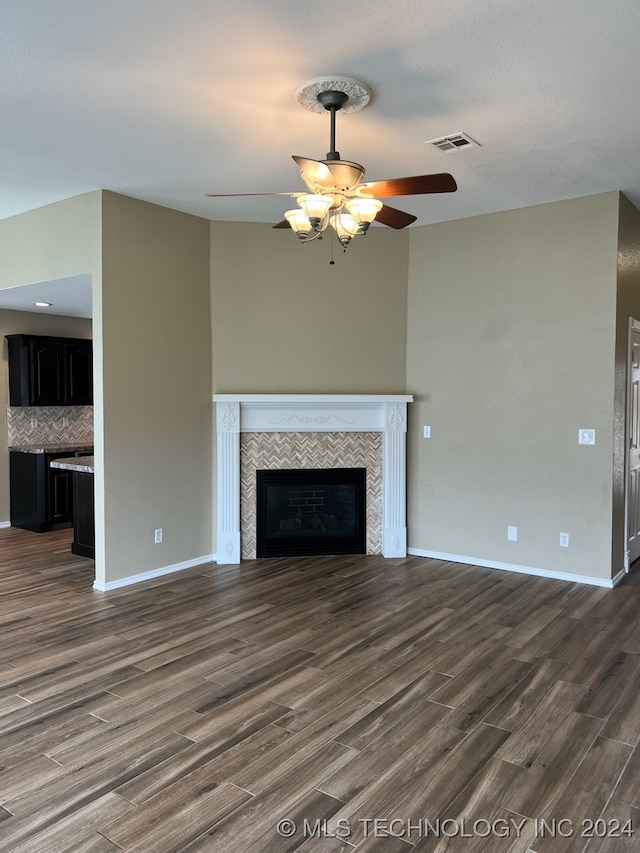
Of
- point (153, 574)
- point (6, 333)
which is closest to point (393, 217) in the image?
point (153, 574)

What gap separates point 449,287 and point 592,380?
1.52m

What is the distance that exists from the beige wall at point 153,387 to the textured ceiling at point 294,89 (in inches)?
19.6

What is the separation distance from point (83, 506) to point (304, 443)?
6.88ft

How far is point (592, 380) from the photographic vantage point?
4.88 m

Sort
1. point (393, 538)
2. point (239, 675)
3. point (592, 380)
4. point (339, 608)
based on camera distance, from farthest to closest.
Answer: point (393, 538) → point (592, 380) → point (339, 608) → point (239, 675)

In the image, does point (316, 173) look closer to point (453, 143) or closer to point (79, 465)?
point (453, 143)

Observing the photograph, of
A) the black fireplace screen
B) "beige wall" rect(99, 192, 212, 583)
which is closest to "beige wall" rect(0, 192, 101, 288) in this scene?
"beige wall" rect(99, 192, 212, 583)

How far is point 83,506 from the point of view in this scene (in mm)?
5633

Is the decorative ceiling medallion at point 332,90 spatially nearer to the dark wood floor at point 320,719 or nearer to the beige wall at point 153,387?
the beige wall at point 153,387

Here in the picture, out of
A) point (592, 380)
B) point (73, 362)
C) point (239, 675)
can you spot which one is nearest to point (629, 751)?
point (239, 675)

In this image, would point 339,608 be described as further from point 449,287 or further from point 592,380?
point 449,287

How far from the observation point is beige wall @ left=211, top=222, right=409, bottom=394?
560 cm

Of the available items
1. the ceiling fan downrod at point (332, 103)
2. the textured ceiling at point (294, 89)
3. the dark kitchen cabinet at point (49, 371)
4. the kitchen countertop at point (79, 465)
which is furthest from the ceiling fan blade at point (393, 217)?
the dark kitchen cabinet at point (49, 371)

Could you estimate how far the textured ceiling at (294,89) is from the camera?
8.25 ft
